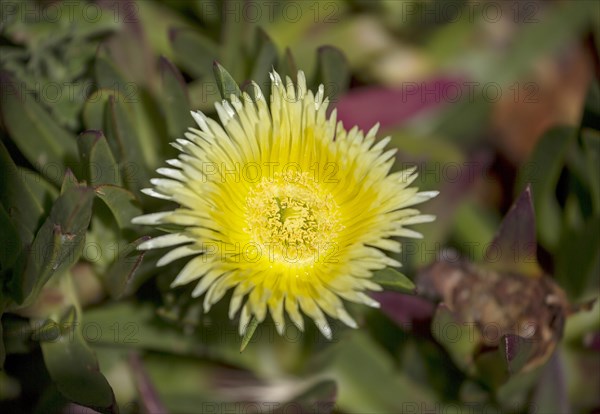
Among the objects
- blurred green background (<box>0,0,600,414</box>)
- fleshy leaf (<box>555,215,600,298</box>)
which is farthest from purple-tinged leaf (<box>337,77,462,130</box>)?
fleshy leaf (<box>555,215,600,298</box>)

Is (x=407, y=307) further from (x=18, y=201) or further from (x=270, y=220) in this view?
(x=18, y=201)

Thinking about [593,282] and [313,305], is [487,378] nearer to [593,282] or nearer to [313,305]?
[593,282]

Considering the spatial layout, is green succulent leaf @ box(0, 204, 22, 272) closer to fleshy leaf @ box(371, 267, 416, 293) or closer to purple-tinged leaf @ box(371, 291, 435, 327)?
fleshy leaf @ box(371, 267, 416, 293)

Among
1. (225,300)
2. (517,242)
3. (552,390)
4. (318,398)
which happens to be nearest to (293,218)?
(225,300)

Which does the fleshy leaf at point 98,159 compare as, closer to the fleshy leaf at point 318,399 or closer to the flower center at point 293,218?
the flower center at point 293,218

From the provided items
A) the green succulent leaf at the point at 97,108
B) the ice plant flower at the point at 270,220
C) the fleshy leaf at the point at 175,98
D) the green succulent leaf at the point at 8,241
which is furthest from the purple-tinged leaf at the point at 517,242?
the green succulent leaf at the point at 8,241

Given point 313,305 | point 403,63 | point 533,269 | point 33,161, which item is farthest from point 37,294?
point 403,63
